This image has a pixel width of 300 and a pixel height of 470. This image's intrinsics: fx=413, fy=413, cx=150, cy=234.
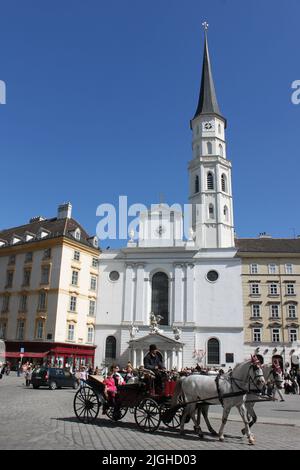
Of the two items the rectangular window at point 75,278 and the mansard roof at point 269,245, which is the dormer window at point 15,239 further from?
the mansard roof at point 269,245

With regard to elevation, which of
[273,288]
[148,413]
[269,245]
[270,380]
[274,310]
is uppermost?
[269,245]

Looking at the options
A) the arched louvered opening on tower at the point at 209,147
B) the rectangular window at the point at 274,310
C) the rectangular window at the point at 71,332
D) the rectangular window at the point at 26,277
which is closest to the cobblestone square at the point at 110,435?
the rectangular window at the point at 71,332

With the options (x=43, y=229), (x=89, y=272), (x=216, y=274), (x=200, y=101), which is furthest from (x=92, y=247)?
(x=200, y=101)

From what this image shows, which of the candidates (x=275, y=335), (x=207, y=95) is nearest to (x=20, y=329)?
(x=275, y=335)

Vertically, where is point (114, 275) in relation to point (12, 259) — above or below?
below

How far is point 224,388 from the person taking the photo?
10711 millimetres

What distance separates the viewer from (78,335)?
48.9 m

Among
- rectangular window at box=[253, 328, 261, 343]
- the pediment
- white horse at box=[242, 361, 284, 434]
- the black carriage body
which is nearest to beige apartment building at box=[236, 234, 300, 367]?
rectangular window at box=[253, 328, 261, 343]

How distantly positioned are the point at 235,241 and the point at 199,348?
16.5 meters

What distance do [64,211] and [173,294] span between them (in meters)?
18.3

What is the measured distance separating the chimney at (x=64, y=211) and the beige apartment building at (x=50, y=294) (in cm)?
113

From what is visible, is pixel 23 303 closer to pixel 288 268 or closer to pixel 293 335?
pixel 293 335

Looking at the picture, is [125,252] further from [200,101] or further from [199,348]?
[200,101]

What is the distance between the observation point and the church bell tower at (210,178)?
5678cm
